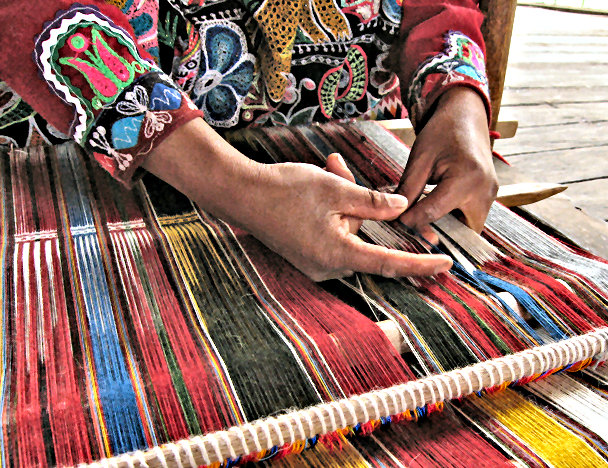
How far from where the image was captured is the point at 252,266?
75cm

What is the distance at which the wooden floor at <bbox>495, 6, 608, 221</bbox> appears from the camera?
180 cm

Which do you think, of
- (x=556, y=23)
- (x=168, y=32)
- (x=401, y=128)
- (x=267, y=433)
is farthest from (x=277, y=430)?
(x=556, y=23)

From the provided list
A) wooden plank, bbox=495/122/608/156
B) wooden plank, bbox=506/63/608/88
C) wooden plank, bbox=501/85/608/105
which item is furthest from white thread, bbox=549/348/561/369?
wooden plank, bbox=506/63/608/88

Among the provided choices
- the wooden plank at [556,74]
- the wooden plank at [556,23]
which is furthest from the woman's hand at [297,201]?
the wooden plank at [556,23]

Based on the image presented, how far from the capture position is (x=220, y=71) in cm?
102

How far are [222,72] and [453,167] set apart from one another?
0.46 m

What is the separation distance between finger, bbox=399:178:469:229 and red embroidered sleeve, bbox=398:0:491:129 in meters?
0.22

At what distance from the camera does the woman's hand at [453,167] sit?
0.86m

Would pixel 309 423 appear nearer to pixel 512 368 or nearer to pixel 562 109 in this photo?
pixel 512 368

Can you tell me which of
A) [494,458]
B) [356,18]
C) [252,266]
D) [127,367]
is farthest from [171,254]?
[356,18]

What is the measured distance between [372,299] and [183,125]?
34 centimetres

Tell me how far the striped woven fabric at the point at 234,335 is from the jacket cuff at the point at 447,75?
0.94 ft

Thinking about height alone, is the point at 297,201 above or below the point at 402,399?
above

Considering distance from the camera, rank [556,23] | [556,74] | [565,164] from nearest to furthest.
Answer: [565,164] → [556,74] → [556,23]
